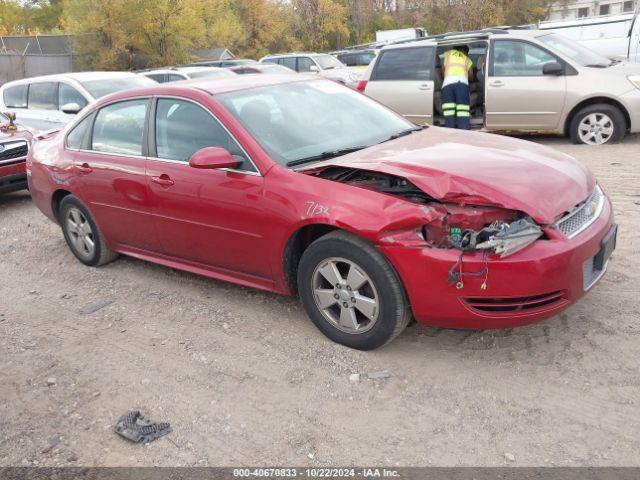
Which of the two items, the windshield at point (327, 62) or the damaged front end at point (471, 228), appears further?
the windshield at point (327, 62)

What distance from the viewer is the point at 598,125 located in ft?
29.3

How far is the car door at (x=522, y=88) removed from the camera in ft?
29.6

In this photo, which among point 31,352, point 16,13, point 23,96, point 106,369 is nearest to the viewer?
point 106,369

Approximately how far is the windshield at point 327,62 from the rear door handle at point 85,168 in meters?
16.5

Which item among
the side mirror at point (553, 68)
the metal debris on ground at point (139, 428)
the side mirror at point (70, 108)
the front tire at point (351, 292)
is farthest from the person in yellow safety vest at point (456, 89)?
the metal debris on ground at point (139, 428)

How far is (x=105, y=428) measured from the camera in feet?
10.6

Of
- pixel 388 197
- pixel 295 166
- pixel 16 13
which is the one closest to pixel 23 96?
pixel 295 166

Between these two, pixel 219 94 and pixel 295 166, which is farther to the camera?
pixel 219 94

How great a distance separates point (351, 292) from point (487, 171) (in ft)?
3.52

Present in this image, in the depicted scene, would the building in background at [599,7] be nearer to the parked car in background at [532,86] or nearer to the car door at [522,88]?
the parked car in background at [532,86]

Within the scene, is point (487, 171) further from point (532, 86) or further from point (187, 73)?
point (187, 73)

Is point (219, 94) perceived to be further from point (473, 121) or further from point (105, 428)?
point (473, 121)

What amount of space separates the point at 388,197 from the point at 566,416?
147cm

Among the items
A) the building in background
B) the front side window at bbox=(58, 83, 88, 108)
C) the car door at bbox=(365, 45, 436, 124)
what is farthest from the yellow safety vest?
the building in background
